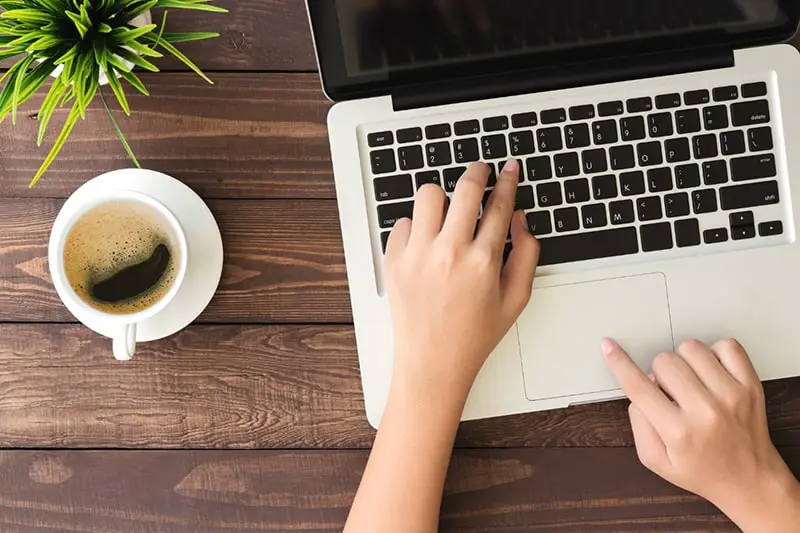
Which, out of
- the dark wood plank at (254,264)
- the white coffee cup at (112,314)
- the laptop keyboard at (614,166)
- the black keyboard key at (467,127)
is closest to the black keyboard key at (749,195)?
the laptop keyboard at (614,166)

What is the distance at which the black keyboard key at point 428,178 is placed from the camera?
1.93 feet

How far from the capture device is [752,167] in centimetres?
59

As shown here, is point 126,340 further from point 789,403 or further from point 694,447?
point 789,403

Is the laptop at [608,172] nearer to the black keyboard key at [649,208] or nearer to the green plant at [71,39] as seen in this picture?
the black keyboard key at [649,208]

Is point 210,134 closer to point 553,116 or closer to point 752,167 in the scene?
point 553,116

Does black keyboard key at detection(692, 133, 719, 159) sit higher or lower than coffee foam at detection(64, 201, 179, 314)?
higher

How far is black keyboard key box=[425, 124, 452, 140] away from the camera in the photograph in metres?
0.59

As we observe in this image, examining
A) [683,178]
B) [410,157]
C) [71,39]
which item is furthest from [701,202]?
[71,39]

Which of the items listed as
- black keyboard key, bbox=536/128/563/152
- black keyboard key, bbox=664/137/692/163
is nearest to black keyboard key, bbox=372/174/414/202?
black keyboard key, bbox=536/128/563/152

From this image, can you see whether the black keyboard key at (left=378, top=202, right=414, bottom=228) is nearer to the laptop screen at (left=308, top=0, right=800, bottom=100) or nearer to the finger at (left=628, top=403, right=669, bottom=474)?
the laptop screen at (left=308, top=0, right=800, bottom=100)

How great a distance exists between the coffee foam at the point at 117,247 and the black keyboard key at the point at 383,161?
18 centimetres

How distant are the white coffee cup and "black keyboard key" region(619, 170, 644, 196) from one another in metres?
0.35

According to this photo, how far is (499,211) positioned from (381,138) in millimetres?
113

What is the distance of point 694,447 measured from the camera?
1.94 ft
